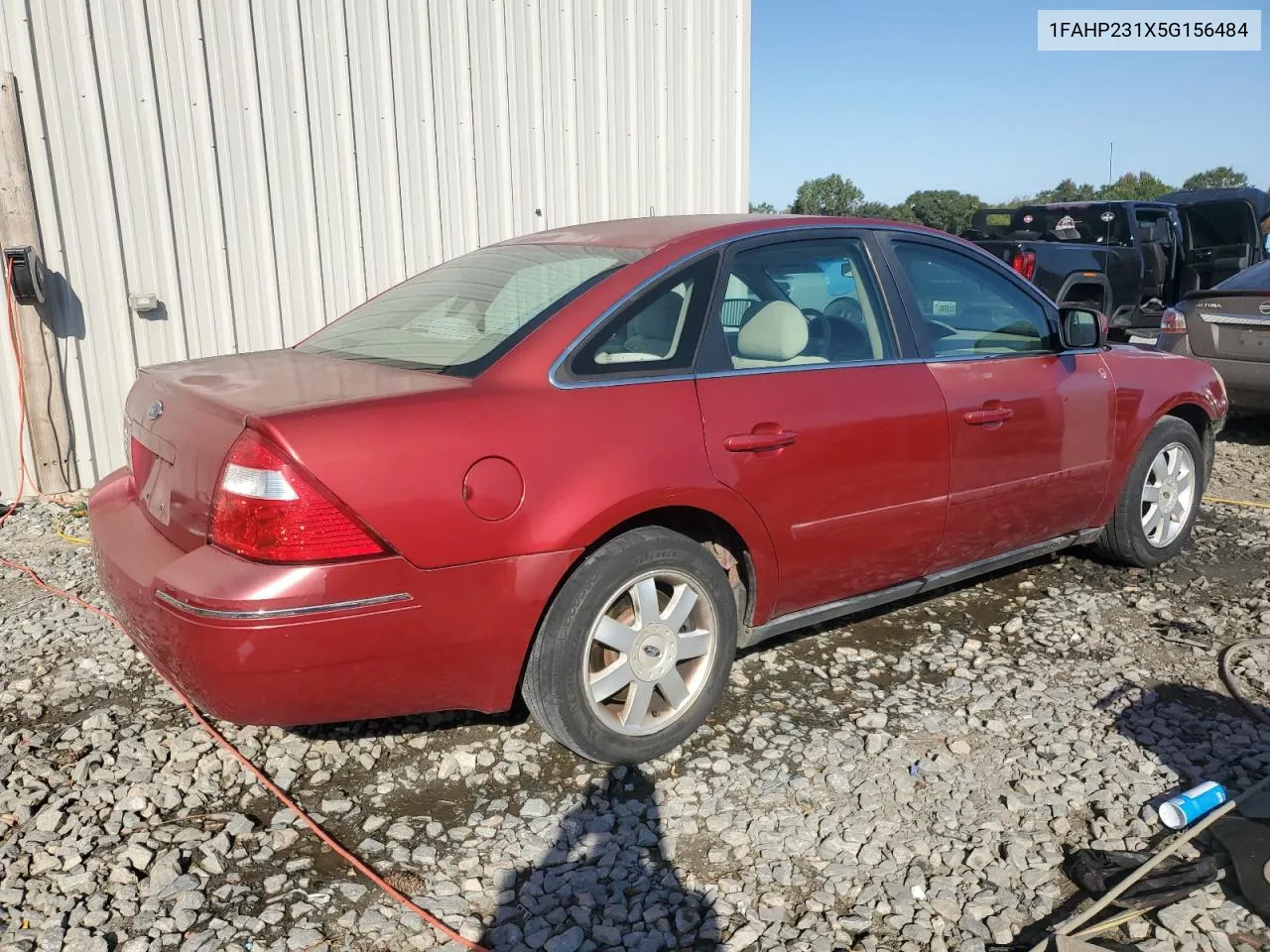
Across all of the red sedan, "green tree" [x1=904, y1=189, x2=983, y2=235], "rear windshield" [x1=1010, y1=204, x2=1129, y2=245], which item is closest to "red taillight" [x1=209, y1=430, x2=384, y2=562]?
the red sedan

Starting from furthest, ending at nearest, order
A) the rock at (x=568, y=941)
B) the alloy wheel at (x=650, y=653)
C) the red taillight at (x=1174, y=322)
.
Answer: the red taillight at (x=1174, y=322) < the alloy wheel at (x=650, y=653) < the rock at (x=568, y=941)

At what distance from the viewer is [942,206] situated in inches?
1542

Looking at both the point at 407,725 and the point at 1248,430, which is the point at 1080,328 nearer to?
the point at 407,725

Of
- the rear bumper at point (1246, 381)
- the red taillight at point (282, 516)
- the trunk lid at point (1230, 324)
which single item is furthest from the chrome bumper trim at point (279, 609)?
the trunk lid at point (1230, 324)

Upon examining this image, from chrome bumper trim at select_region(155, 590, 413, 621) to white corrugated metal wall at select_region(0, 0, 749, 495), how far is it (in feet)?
13.9

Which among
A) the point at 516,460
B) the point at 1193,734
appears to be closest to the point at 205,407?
the point at 516,460

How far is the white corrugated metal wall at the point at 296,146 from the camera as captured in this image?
5.82m

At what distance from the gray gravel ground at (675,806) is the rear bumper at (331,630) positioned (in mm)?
385

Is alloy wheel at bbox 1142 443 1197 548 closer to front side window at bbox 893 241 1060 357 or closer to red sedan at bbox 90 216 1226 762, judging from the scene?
red sedan at bbox 90 216 1226 762

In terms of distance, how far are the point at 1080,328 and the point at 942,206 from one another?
37781 mm

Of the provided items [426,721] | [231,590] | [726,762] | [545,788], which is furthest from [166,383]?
[726,762]

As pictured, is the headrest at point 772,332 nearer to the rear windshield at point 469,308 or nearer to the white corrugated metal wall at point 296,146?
the rear windshield at point 469,308

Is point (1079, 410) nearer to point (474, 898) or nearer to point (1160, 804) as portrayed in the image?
point (1160, 804)

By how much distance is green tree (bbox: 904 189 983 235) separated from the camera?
37.4m
